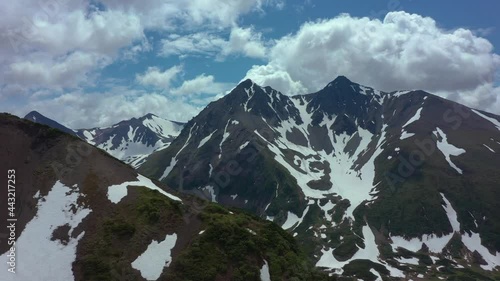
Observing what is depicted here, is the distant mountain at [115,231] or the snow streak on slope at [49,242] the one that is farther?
the distant mountain at [115,231]

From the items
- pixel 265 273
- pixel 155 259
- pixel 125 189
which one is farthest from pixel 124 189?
pixel 265 273

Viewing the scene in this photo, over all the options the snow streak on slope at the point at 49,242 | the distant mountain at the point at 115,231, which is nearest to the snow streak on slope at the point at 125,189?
the distant mountain at the point at 115,231

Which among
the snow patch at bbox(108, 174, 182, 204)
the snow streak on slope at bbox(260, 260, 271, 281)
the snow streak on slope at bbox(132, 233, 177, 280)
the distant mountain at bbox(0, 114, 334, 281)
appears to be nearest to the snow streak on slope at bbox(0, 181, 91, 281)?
the distant mountain at bbox(0, 114, 334, 281)

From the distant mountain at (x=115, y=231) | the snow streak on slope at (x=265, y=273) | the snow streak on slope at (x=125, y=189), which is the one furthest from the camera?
the snow streak on slope at (x=125, y=189)

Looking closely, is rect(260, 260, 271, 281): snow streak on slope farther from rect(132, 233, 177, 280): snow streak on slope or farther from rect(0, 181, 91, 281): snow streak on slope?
rect(0, 181, 91, 281): snow streak on slope

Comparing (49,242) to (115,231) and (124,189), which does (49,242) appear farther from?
(124,189)

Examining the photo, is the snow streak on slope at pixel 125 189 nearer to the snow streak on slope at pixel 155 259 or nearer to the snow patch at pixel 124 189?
the snow patch at pixel 124 189
